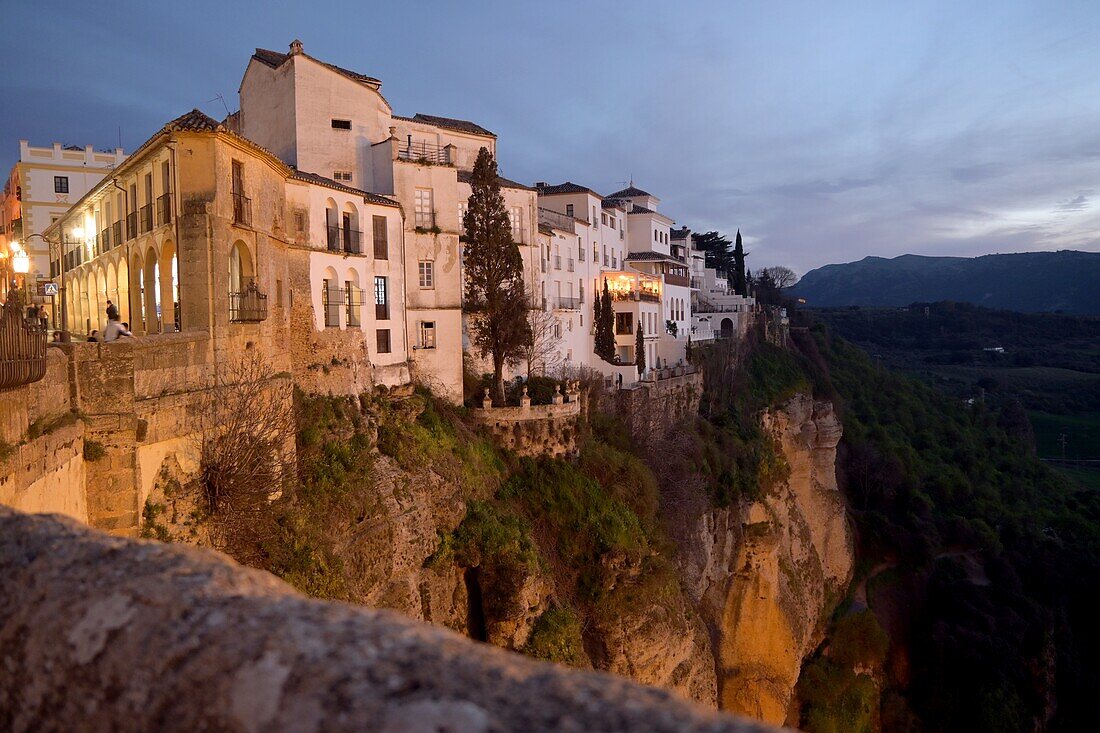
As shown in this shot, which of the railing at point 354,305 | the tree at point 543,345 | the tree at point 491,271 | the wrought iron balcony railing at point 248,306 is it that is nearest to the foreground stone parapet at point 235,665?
the wrought iron balcony railing at point 248,306

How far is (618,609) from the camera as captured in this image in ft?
80.6

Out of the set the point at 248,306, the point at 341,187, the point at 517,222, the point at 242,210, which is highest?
the point at 517,222

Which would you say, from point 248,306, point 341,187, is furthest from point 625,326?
point 248,306

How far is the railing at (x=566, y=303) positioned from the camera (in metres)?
37.5

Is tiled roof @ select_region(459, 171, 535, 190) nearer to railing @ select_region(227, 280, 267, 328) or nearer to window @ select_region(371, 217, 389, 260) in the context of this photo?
window @ select_region(371, 217, 389, 260)

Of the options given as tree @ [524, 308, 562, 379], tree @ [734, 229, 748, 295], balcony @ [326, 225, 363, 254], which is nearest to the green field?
tree @ [734, 229, 748, 295]

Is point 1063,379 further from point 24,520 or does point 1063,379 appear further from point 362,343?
point 24,520

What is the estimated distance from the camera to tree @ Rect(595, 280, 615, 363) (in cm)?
3981

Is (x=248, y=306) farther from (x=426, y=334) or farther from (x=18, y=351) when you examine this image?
(x=426, y=334)

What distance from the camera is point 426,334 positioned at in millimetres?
27266

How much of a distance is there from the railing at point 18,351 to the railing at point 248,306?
291 inches

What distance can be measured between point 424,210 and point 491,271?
334cm

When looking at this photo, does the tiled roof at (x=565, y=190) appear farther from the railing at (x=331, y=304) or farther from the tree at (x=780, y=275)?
the tree at (x=780, y=275)

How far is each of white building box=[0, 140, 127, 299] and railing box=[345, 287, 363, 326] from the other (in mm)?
25340
